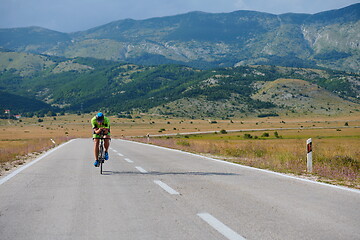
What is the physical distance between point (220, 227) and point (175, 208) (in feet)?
5.06

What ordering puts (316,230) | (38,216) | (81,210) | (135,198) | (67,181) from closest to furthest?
(316,230)
(38,216)
(81,210)
(135,198)
(67,181)

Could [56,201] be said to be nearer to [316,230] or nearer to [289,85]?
[316,230]

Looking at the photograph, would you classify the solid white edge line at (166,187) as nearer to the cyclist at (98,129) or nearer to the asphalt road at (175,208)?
the asphalt road at (175,208)

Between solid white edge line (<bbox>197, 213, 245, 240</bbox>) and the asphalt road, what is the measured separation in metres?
0.01

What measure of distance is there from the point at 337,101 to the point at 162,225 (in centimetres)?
17604

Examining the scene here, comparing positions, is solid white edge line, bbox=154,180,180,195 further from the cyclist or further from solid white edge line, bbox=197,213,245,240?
the cyclist

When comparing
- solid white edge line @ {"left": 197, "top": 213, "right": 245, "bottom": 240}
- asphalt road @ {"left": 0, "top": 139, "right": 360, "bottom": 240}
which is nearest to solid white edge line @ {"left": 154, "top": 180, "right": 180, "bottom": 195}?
asphalt road @ {"left": 0, "top": 139, "right": 360, "bottom": 240}

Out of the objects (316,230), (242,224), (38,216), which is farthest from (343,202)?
(38,216)

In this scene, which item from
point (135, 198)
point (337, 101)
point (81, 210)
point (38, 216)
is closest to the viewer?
point (38, 216)

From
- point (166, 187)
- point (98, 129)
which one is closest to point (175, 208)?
point (166, 187)

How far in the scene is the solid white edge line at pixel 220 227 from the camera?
17.4ft

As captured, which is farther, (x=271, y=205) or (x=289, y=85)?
(x=289, y=85)

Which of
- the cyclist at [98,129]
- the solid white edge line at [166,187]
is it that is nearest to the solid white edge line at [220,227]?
the solid white edge line at [166,187]

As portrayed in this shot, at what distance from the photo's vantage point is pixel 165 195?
8469 millimetres
